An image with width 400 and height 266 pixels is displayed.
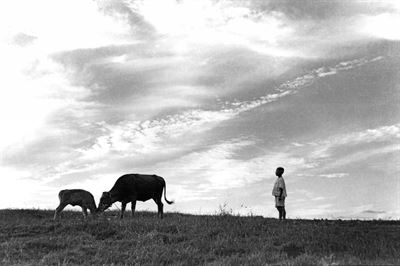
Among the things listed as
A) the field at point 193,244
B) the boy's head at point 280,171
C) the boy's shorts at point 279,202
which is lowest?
the field at point 193,244

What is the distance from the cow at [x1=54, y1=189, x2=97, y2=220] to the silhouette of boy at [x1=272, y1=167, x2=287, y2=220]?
30.1 feet

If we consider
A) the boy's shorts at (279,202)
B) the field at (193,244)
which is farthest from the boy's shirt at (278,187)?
the field at (193,244)

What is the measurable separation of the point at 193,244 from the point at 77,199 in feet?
37.4

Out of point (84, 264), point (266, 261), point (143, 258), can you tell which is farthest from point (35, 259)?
point (266, 261)

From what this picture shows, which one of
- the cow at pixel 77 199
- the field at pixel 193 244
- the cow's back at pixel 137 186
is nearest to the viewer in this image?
the field at pixel 193 244

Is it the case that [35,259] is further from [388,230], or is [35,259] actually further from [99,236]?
[388,230]

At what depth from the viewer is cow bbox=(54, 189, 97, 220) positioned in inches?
973

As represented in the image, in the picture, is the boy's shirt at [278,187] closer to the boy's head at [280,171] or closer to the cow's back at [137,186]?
the boy's head at [280,171]

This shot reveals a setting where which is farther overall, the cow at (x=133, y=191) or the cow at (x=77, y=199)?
the cow at (x=133, y=191)

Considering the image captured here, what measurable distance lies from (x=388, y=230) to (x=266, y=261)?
765 centimetres

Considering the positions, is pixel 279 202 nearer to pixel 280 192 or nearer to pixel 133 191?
pixel 280 192

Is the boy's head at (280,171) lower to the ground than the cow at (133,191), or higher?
→ higher

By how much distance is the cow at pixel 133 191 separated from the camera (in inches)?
978

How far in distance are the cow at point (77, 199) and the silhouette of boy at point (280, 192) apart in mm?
9161
